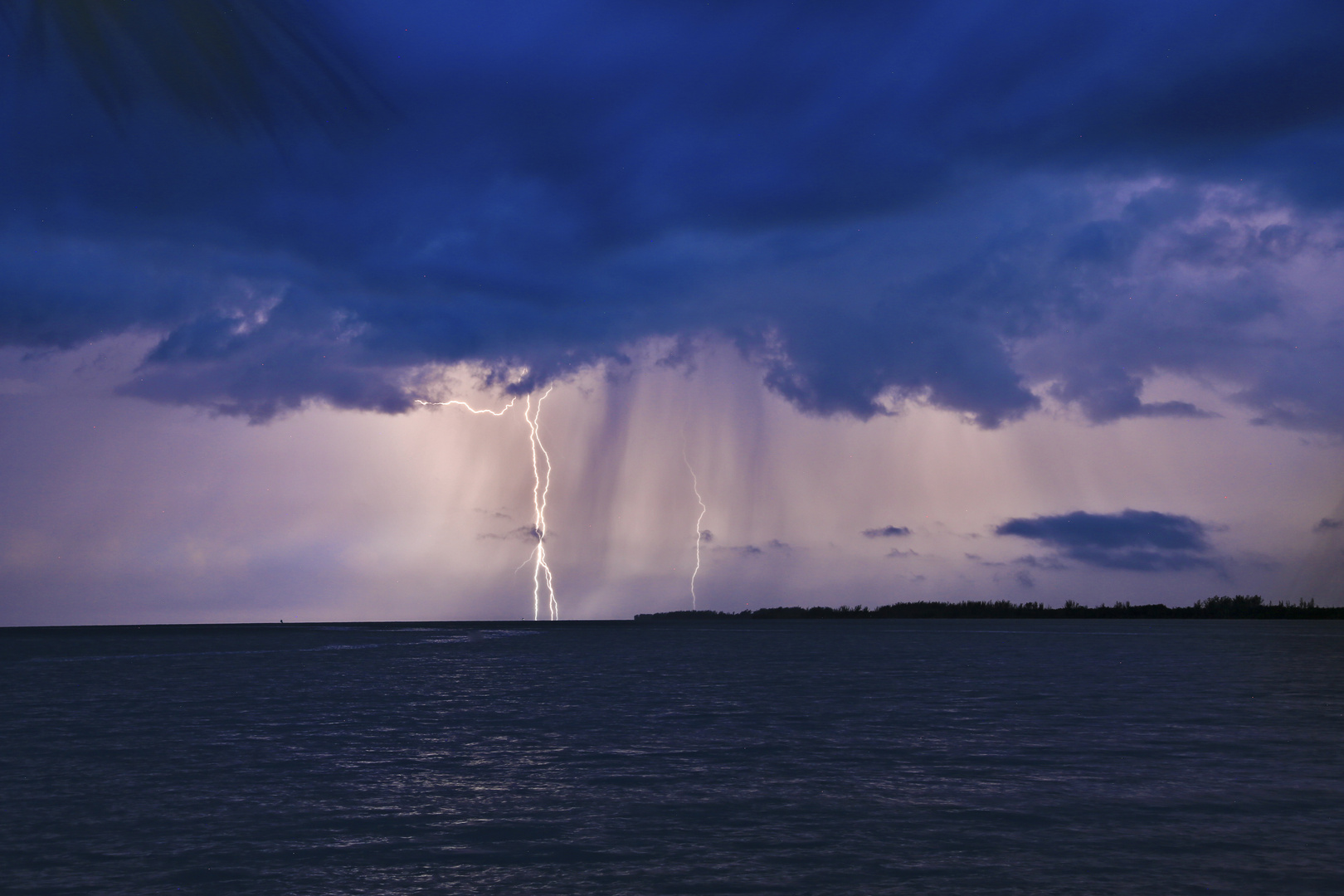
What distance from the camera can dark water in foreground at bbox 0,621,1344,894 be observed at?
59.7 ft

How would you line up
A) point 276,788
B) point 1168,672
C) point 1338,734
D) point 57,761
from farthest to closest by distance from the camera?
1. point 1168,672
2. point 1338,734
3. point 57,761
4. point 276,788

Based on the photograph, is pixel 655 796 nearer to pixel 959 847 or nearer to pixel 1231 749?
pixel 959 847

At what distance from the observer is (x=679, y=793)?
26.2 meters

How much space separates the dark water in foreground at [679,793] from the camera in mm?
18203

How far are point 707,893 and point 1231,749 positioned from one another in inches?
1026

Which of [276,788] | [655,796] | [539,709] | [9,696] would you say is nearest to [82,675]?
[9,696]

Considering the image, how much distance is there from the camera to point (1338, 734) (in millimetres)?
39875

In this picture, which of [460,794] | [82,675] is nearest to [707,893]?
[460,794]

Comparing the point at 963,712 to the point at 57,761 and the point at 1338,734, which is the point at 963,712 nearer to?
the point at 1338,734

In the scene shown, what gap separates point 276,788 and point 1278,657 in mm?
121778

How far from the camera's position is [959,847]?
19.9 meters

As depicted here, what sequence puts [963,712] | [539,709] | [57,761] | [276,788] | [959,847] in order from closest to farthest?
[959,847] < [276,788] < [57,761] < [963,712] < [539,709]

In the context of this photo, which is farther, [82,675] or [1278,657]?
[1278,657]

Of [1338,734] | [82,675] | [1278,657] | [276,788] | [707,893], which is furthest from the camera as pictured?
[1278,657]
